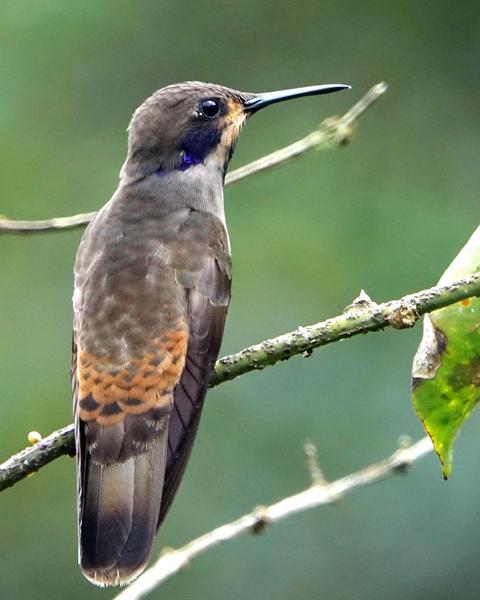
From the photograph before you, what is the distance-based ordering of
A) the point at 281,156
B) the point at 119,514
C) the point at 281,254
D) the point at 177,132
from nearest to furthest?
1. the point at 119,514
2. the point at 281,156
3. the point at 177,132
4. the point at 281,254

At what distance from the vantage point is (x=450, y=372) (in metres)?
3.28

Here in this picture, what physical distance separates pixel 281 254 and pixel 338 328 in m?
4.07

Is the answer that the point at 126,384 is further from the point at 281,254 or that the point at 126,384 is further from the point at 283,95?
the point at 281,254

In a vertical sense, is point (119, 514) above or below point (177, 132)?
below

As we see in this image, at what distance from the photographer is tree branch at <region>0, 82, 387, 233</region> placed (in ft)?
12.7

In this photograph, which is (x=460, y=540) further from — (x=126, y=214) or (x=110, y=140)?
(x=110, y=140)

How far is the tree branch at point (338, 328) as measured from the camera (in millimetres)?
3295

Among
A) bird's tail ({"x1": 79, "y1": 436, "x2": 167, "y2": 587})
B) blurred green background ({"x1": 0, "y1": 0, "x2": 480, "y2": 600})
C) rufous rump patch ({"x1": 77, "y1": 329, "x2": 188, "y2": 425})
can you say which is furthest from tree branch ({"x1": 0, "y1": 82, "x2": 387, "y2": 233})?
blurred green background ({"x1": 0, "y1": 0, "x2": 480, "y2": 600})

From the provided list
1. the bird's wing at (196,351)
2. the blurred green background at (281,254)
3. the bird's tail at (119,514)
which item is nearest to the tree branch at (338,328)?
the bird's tail at (119,514)

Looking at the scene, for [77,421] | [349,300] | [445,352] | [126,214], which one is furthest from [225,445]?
[445,352]

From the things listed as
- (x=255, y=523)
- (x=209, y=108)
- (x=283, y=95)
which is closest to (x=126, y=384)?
(x=255, y=523)

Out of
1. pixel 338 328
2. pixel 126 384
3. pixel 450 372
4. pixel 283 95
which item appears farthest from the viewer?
pixel 283 95

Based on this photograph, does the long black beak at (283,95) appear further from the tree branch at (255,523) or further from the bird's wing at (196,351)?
the tree branch at (255,523)

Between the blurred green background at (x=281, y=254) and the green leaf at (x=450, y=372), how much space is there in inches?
110
